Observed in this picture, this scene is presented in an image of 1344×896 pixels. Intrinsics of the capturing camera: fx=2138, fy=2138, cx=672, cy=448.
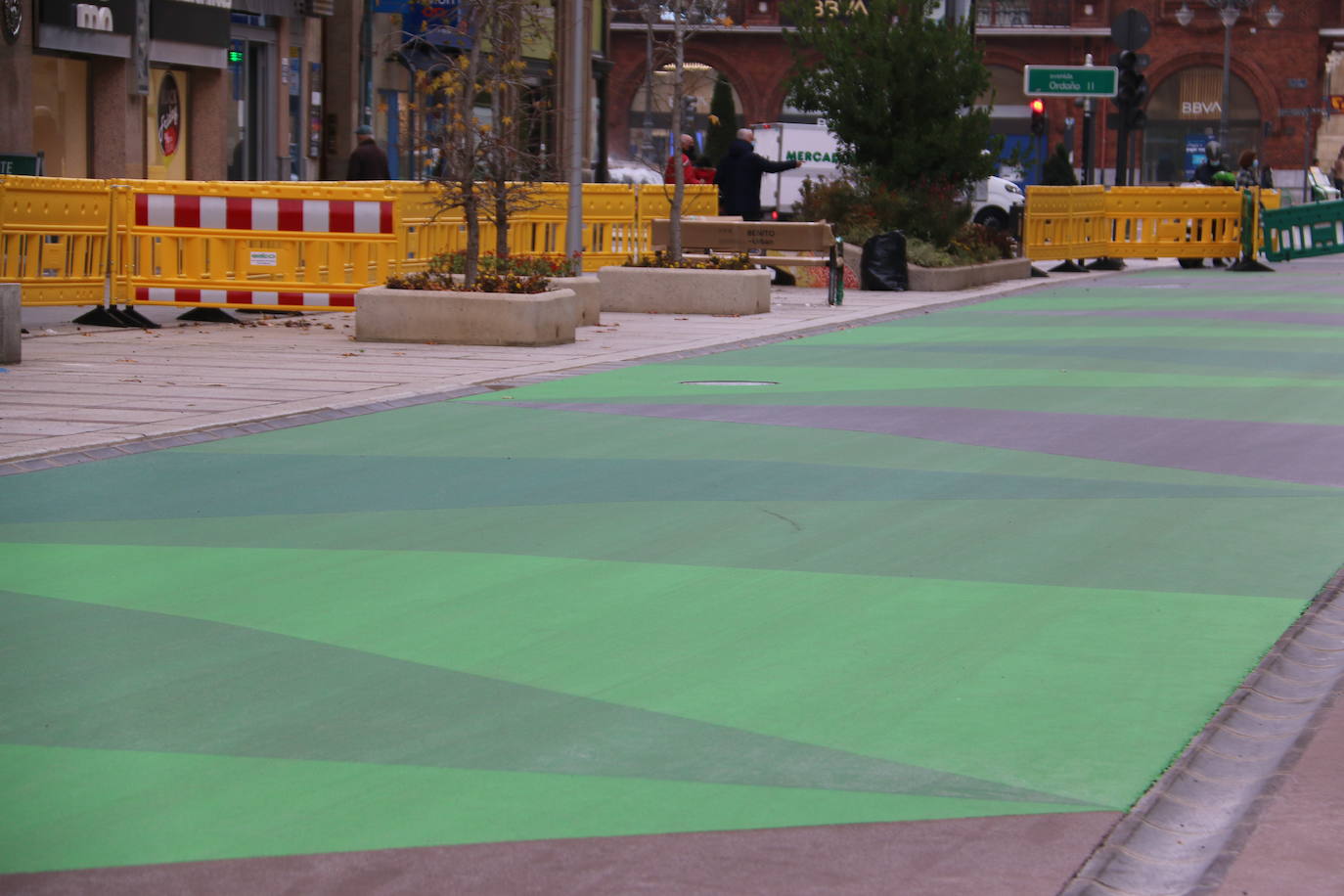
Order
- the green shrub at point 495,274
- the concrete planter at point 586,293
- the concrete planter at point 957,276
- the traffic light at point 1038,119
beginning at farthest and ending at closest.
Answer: the traffic light at point 1038,119
the concrete planter at point 957,276
the concrete planter at point 586,293
the green shrub at point 495,274

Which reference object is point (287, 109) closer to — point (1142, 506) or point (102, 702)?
point (1142, 506)

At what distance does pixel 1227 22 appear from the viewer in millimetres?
65438

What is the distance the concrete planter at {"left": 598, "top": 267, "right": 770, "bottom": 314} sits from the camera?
2111cm

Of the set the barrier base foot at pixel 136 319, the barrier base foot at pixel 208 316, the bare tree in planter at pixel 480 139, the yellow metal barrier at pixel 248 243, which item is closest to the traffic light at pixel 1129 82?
the bare tree in planter at pixel 480 139

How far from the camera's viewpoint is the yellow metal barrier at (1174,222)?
108ft

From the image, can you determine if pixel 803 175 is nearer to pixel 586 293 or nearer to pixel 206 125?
pixel 206 125

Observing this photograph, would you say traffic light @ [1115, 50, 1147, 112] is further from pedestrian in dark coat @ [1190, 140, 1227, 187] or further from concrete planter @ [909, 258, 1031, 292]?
pedestrian in dark coat @ [1190, 140, 1227, 187]

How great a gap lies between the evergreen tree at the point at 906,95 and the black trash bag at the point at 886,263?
245 centimetres

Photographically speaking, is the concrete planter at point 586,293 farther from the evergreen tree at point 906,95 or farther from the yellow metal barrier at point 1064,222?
the yellow metal barrier at point 1064,222

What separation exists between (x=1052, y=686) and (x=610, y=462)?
4592 millimetres

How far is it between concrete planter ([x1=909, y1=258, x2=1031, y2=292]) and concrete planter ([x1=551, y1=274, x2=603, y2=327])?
7.83 meters

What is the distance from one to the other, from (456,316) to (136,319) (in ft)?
11.1

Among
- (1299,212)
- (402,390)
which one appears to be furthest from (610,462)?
(1299,212)

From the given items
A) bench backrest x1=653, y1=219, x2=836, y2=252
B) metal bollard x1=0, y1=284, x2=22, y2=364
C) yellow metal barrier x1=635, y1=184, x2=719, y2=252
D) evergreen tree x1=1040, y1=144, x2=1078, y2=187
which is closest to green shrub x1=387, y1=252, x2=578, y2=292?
metal bollard x1=0, y1=284, x2=22, y2=364
